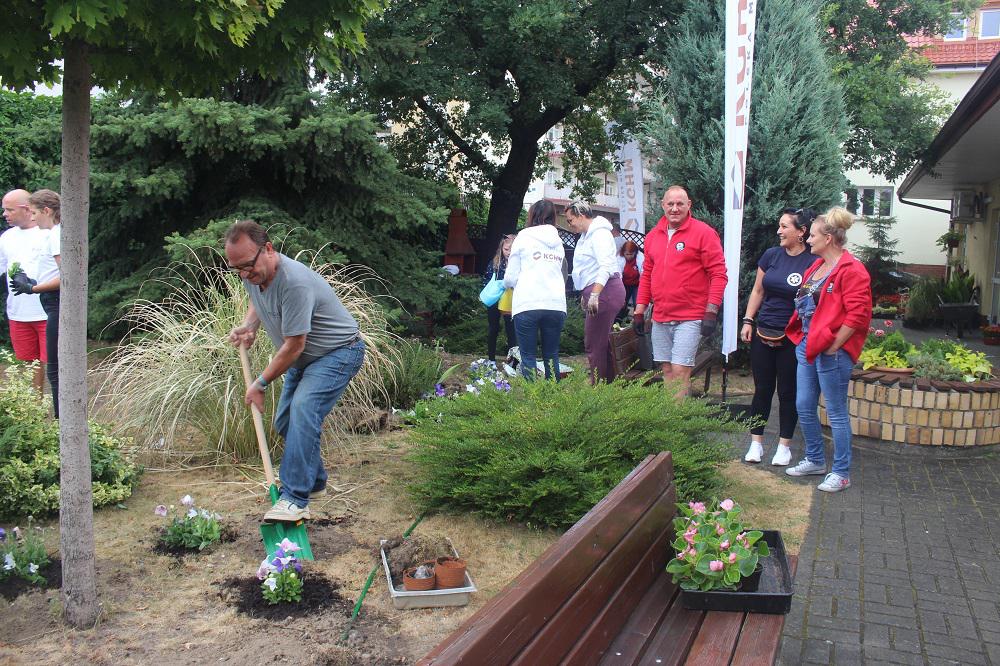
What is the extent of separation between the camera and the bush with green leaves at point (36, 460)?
4.82 m

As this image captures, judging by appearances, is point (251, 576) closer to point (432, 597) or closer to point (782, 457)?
point (432, 597)

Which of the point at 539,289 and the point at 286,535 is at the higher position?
the point at 539,289

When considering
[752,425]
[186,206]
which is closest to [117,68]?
[752,425]

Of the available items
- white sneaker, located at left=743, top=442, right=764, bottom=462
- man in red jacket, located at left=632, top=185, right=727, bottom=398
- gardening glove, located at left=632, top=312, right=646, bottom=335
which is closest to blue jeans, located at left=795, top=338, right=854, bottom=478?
white sneaker, located at left=743, top=442, right=764, bottom=462

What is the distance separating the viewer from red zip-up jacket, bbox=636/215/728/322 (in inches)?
257

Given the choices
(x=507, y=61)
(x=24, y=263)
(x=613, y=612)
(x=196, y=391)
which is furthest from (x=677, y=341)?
(x=507, y=61)

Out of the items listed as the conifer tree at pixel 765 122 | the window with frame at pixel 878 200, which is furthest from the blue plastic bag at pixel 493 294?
the window with frame at pixel 878 200

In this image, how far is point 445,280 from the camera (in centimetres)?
1184

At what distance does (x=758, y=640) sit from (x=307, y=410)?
261 centimetres

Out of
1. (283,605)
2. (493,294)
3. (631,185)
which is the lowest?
(283,605)

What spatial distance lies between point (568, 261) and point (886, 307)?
37.3ft

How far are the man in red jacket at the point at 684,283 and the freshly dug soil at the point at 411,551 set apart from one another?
2.61 metres

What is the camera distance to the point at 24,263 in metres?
6.50

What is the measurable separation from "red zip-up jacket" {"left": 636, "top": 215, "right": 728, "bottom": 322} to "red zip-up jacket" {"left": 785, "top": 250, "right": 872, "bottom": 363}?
100 centimetres
